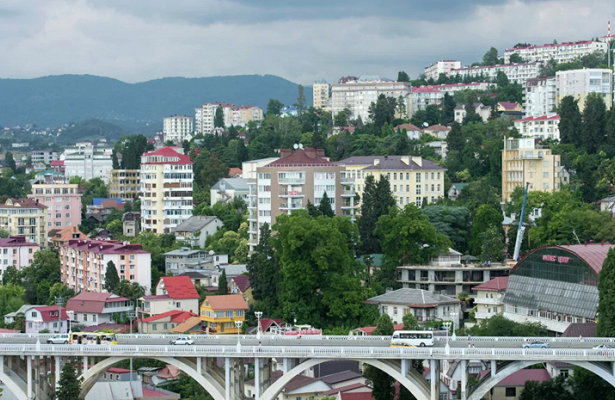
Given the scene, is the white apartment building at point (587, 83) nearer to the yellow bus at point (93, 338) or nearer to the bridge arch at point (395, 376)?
the bridge arch at point (395, 376)

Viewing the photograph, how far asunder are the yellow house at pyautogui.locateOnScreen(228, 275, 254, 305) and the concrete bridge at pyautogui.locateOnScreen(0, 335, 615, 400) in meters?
26.6

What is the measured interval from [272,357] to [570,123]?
2907 inches

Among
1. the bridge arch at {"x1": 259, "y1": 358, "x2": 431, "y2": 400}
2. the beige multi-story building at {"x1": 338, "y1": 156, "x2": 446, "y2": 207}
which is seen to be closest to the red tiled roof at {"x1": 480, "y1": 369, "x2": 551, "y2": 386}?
the bridge arch at {"x1": 259, "y1": 358, "x2": 431, "y2": 400}

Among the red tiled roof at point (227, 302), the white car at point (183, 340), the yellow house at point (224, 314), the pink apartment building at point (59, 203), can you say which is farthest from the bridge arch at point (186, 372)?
the pink apartment building at point (59, 203)

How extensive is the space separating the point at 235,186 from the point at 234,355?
7586 centimetres

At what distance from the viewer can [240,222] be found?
117m

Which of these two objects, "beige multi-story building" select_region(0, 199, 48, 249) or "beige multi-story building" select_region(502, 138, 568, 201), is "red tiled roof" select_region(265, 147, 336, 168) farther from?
"beige multi-story building" select_region(0, 199, 48, 249)

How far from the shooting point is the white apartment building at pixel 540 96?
15100 cm

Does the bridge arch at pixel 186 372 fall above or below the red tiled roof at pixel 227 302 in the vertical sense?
below

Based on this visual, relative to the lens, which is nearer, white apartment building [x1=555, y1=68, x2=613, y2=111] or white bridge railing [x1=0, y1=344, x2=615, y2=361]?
white bridge railing [x1=0, y1=344, x2=615, y2=361]

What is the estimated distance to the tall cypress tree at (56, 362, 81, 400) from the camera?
185 ft

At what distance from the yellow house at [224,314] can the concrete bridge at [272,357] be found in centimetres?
2106

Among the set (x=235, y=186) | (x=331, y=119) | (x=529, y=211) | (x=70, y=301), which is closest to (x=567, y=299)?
(x=529, y=211)

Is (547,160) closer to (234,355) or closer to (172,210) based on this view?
(172,210)
